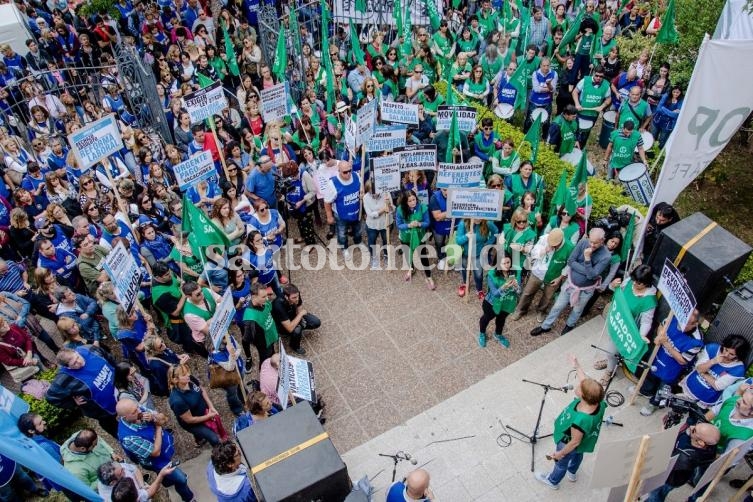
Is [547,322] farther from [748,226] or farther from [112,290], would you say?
[112,290]

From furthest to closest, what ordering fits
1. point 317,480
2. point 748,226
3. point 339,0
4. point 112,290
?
point 339,0
point 748,226
point 112,290
point 317,480

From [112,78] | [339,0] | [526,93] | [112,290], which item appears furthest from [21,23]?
[526,93]

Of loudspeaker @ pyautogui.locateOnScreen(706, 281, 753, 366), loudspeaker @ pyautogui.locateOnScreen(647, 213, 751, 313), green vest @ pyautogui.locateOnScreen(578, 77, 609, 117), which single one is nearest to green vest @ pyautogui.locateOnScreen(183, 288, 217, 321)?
loudspeaker @ pyautogui.locateOnScreen(647, 213, 751, 313)

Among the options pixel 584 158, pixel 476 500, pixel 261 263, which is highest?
pixel 584 158

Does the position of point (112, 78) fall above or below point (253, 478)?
above

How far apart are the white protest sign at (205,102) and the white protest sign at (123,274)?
3428mm

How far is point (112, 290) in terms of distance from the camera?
7586mm

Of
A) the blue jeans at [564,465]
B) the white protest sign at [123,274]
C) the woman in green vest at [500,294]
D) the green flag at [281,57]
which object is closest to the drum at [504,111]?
the green flag at [281,57]

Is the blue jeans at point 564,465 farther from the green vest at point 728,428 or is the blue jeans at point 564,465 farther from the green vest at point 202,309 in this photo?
the green vest at point 202,309

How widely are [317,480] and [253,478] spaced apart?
64 centimetres

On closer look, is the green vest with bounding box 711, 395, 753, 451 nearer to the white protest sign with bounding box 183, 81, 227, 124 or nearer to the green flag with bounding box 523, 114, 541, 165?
the green flag with bounding box 523, 114, 541, 165

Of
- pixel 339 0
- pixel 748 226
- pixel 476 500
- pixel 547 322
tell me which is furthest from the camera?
pixel 339 0

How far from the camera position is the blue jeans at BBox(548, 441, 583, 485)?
6670mm

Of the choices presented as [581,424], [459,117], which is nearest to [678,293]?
[581,424]
